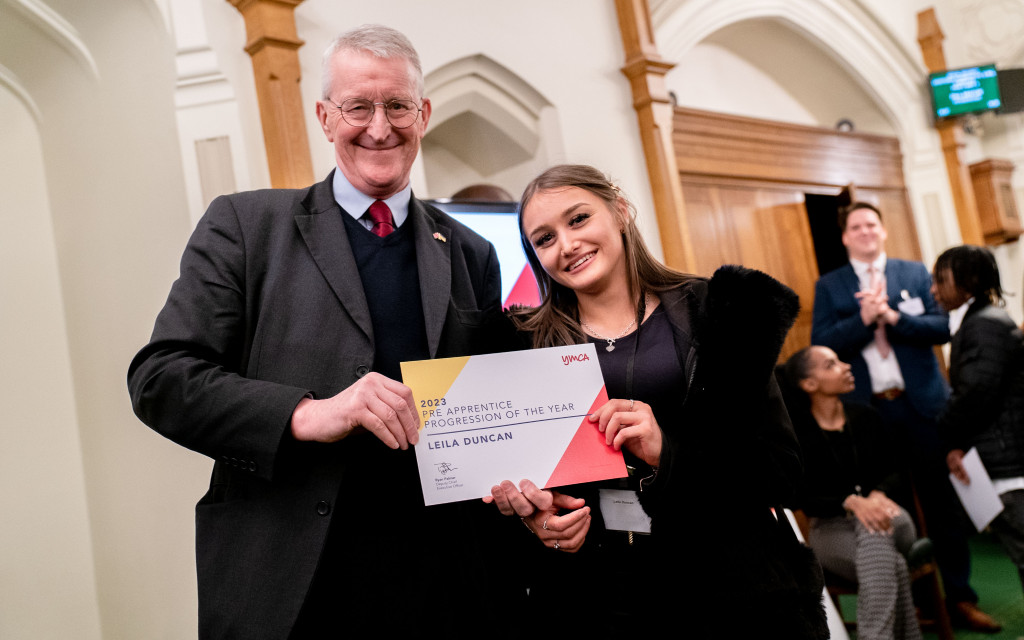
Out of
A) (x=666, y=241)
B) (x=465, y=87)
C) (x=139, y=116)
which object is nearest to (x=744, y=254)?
(x=666, y=241)

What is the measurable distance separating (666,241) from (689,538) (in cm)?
426

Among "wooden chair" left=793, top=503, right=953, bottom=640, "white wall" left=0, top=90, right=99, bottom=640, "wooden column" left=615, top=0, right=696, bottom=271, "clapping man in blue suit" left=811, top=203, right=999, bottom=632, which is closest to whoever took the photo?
"white wall" left=0, top=90, right=99, bottom=640

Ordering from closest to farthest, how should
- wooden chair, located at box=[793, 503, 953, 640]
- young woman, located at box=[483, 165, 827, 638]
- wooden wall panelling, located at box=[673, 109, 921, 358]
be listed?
young woman, located at box=[483, 165, 827, 638], wooden chair, located at box=[793, 503, 953, 640], wooden wall panelling, located at box=[673, 109, 921, 358]

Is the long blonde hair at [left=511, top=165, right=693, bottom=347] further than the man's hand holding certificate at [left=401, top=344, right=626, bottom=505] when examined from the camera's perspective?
Yes

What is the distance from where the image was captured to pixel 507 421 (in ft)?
5.35

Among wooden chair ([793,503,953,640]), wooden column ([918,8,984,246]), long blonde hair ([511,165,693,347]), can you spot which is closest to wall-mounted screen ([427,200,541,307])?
long blonde hair ([511,165,693,347])

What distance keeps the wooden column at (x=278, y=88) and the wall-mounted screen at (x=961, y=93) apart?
24.5ft

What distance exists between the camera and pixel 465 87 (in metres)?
5.30

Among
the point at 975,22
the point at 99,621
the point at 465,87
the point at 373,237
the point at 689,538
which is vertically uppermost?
the point at 975,22

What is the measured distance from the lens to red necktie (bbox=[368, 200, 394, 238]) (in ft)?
6.23

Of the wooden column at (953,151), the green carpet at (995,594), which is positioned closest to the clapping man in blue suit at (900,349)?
the green carpet at (995,594)

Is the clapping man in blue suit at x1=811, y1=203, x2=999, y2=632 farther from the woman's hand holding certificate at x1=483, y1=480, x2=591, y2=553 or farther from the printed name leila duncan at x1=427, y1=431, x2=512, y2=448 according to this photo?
the printed name leila duncan at x1=427, y1=431, x2=512, y2=448

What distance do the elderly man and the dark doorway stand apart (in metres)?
5.20

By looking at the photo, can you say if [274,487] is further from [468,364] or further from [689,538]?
[689,538]
